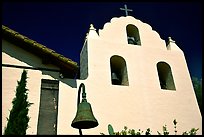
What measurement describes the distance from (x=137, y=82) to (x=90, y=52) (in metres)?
2.04

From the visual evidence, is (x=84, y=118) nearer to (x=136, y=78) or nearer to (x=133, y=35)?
(x=136, y=78)

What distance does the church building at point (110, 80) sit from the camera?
9.67 m

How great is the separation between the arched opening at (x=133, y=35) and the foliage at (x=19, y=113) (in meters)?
5.78

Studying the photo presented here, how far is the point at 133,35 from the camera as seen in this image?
14211mm

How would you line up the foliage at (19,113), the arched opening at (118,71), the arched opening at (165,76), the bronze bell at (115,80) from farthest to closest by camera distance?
the arched opening at (165,76), the bronze bell at (115,80), the arched opening at (118,71), the foliage at (19,113)

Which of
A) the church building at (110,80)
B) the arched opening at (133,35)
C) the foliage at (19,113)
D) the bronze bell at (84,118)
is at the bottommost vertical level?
the bronze bell at (84,118)

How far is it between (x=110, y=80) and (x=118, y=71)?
1.47m

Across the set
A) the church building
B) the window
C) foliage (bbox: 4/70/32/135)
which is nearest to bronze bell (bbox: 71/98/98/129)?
foliage (bbox: 4/70/32/135)

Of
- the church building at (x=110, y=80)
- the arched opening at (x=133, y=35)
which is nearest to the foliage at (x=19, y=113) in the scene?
the church building at (x=110, y=80)

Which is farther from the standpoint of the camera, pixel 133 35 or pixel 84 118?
pixel 133 35

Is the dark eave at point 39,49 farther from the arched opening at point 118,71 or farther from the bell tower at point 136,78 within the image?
the arched opening at point 118,71

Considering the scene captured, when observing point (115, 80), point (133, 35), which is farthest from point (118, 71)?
point (133, 35)

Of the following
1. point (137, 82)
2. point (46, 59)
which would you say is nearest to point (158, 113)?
point (137, 82)

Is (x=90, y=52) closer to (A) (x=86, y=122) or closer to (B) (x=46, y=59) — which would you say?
(B) (x=46, y=59)
